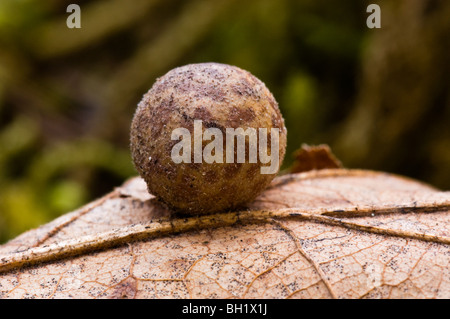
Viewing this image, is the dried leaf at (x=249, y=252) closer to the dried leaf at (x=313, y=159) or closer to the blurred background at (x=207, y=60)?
the dried leaf at (x=313, y=159)

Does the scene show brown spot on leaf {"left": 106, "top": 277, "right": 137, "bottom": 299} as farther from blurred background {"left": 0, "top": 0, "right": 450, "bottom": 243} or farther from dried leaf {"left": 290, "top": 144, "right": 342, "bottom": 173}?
blurred background {"left": 0, "top": 0, "right": 450, "bottom": 243}

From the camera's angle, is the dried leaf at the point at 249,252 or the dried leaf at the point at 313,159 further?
the dried leaf at the point at 313,159

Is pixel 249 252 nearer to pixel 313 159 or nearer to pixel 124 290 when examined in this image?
pixel 124 290

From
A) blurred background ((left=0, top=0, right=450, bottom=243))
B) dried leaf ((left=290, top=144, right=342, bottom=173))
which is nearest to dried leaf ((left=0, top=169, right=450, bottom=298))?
dried leaf ((left=290, top=144, right=342, bottom=173))

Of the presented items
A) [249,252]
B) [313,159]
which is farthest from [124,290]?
[313,159]

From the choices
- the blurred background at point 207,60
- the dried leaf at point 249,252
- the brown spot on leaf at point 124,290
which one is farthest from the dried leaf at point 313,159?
the blurred background at point 207,60
